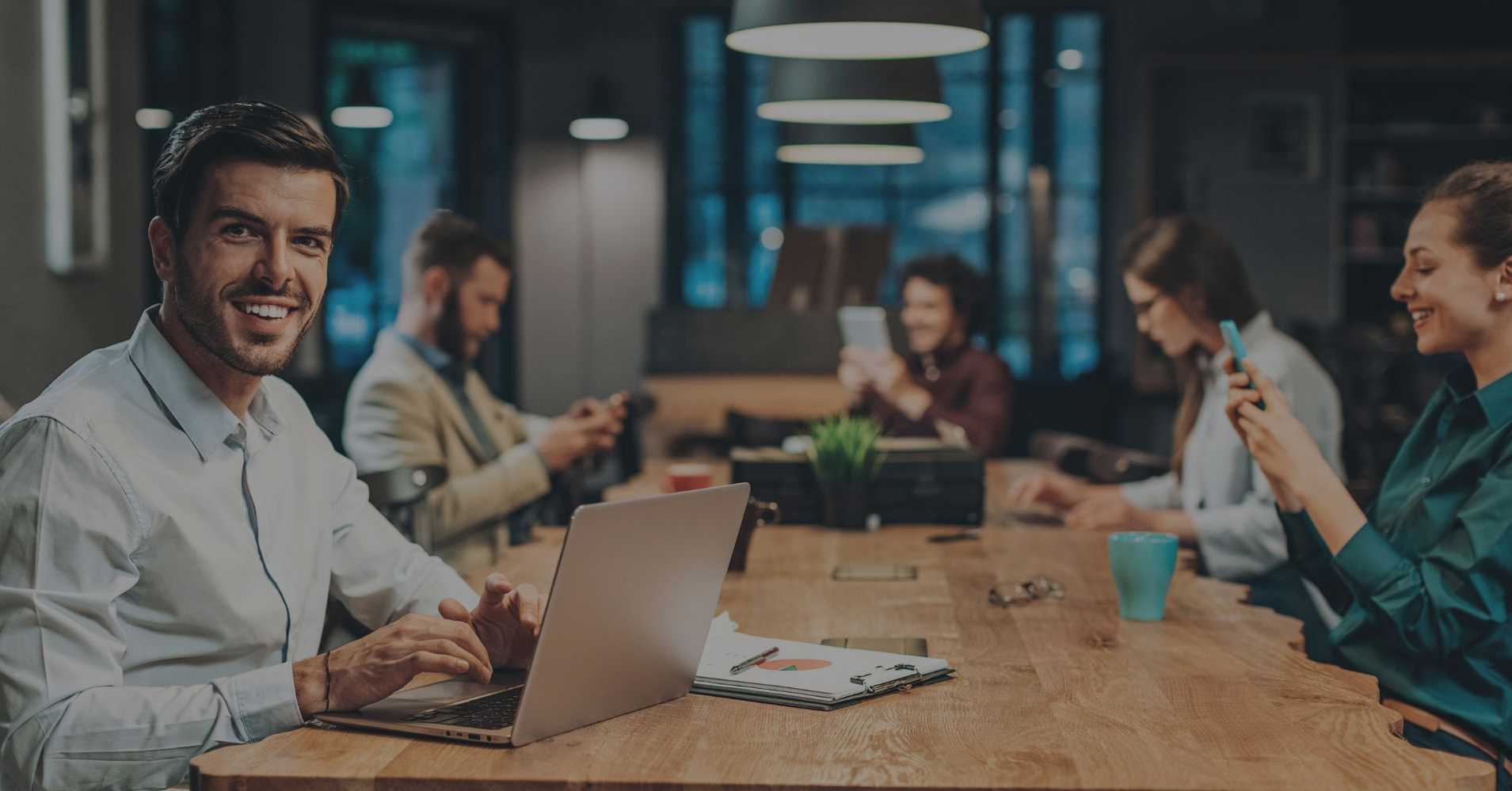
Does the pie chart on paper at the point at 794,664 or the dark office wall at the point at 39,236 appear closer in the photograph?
the pie chart on paper at the point at 794,664

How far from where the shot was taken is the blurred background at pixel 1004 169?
9.48 m

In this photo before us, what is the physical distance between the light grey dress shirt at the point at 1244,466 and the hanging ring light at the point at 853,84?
3.16 feet

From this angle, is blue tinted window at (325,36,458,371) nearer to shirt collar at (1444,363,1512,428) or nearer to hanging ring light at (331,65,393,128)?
Answer: hanging ring light at (331,65,393,128)

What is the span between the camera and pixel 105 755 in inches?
68.0

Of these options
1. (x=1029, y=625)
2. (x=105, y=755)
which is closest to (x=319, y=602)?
(x=105, y=755)

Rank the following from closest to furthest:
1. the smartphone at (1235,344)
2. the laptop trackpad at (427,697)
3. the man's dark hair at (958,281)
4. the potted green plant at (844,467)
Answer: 1. the laptop trackpad at (427,697)
2. the smartphone at (1235,344)
3. the potted green plant at (844,467)
4. the man's dark hair at (958,281)

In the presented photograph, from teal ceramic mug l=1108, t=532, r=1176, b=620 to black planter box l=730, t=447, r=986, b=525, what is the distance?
110cm

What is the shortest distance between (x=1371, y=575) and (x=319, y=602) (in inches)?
59.1

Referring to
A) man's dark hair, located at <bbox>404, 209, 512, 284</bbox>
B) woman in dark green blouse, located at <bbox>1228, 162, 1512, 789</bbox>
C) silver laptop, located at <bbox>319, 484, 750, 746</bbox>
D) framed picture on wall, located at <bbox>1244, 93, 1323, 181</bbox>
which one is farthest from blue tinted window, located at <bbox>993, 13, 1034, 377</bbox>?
silver laptop, located at <bbox>319, 484, 750, 746</bbox>

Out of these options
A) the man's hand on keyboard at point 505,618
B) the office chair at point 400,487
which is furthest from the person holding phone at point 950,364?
the man's hand on keyboard at point 505,618

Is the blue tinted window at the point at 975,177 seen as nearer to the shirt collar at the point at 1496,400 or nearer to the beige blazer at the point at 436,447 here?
→ the beige blazer at the point at 436,447

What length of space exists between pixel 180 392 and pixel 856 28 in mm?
1637

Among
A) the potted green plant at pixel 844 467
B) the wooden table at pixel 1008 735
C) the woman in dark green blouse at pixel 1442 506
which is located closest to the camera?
the wooden table at pixel 1008 735

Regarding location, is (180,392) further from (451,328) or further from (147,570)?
(451,328)
